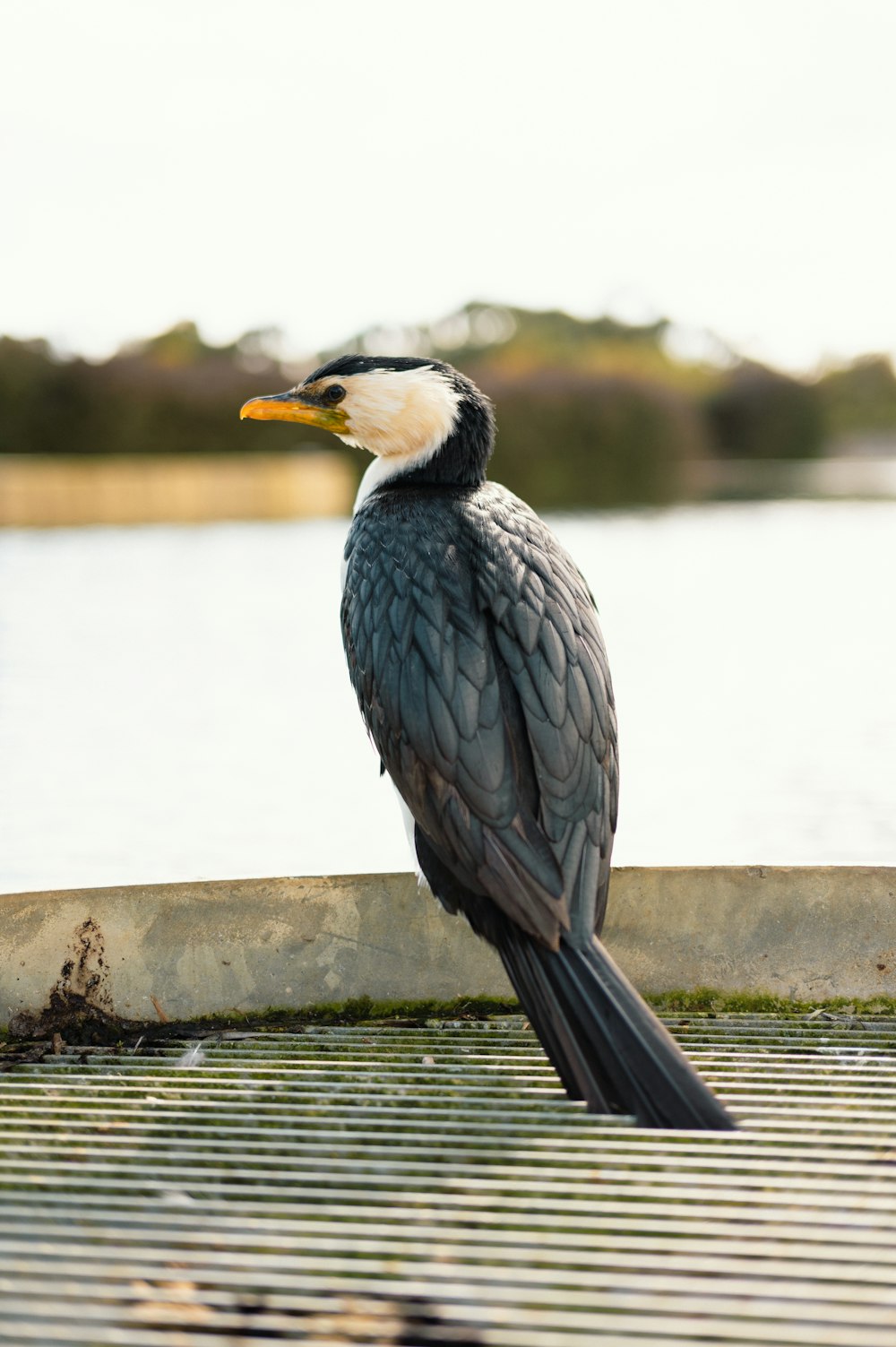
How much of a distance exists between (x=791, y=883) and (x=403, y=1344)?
1.04m

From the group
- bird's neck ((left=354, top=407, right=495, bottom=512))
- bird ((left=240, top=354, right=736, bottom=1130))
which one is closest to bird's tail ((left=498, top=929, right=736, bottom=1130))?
bird ((left=240, top=354, right=736, bottom=1130))

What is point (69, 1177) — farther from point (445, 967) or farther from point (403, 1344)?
point (445, 967)

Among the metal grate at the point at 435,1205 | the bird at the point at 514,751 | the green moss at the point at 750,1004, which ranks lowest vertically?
the green moss at the point at 750,1004

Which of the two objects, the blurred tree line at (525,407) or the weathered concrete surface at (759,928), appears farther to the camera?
the blurred tree line at (525,407)

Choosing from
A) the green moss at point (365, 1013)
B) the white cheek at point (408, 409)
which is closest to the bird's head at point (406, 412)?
the white cheek at point (408, 409)

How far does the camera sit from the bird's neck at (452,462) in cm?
224

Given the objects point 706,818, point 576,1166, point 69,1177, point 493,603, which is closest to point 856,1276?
point 576,1166

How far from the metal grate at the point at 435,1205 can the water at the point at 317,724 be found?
1990mm

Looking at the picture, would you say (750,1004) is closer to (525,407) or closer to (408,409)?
(408,409)

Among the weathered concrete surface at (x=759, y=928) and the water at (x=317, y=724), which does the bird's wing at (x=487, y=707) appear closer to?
the weathered concrete surface at (x=759, y=928)

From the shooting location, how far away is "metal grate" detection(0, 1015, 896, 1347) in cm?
119

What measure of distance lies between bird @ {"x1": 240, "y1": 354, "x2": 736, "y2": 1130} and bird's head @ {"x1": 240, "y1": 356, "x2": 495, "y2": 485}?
0.37 ft

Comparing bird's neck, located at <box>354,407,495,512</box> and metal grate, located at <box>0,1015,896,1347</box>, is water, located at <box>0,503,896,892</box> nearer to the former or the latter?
bird's neck, located at <box>354,407,495,512</box>

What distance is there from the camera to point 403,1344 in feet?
3.80
